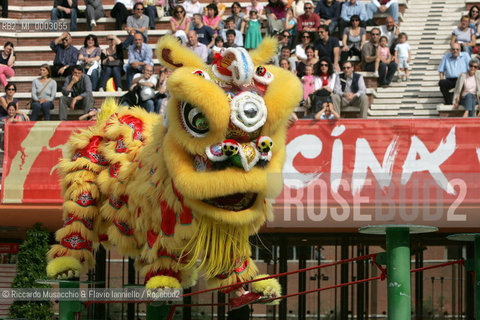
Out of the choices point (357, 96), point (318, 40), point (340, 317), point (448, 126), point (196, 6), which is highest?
point (196, 6)

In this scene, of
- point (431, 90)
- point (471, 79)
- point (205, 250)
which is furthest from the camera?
point (431, 90)

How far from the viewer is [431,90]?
1316 cm

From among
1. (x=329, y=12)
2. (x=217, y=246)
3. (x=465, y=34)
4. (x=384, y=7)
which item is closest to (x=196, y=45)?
(x=329, y=12)

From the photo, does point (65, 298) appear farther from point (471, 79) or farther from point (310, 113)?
point (471, 79)

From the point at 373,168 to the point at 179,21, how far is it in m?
5.94

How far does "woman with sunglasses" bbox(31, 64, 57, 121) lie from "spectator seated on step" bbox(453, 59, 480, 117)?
563 cm

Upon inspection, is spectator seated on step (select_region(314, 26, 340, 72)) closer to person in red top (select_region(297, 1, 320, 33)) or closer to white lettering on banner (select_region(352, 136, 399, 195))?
person in red top (select_region(297, 1, 320, 33))

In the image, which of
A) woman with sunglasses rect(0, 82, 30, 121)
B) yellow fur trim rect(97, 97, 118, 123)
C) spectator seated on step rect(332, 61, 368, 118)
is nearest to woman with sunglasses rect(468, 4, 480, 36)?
spectator seated on step rect(332, 61, 368, 118)

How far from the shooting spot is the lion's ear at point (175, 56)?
20.0 ft

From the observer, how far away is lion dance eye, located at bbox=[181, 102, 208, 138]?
5.69 m

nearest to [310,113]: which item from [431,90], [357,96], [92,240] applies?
[357,96]

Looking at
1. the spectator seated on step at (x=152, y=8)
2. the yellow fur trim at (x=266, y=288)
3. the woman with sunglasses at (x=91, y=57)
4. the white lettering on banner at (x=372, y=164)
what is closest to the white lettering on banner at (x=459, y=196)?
the white lettering on banner at (x=372, y=164)

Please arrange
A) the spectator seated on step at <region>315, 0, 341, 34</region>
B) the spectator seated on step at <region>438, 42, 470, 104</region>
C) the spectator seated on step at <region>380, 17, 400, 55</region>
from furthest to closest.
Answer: the spectator seated on step at <region>315, 0, 341, 34</region> < the spectator seated on step at <region>380, 17, 400, 55</region> < the spectator seated on step at <region>438, 42, 470, 104</region>

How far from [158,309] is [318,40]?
7.78m
